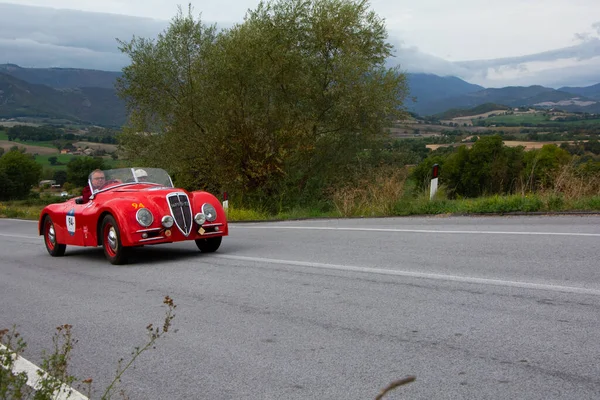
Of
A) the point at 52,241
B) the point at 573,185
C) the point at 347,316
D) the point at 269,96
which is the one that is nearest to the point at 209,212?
the point at 52,241

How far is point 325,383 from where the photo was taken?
143 inches

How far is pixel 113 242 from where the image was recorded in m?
9.32

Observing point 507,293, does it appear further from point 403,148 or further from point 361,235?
point 403,148

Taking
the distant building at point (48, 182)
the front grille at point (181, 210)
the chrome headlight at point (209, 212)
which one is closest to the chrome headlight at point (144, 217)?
the front grille at point (181, 210)

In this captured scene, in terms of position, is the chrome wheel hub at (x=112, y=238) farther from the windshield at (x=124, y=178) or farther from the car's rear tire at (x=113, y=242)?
Result: the windshield at (x=124, y=178)

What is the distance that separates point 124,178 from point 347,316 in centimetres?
657

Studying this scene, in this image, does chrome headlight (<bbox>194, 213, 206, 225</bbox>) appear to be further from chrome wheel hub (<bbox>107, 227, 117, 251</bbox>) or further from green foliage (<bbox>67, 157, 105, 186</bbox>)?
green foliage (<bbox>67, 157, 105, 186</bbox>)

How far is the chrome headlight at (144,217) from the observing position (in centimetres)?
885

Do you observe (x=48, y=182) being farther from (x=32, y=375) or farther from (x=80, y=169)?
(x=32, y=375)

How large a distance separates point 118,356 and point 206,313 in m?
1.21

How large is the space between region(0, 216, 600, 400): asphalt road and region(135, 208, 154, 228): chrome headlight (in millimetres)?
628

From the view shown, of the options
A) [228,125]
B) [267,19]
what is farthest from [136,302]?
[267,19]

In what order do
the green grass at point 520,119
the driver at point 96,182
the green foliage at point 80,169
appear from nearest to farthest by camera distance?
the driver at point 96,182
the green foliage at point 80,169
the green grass at point 520,119

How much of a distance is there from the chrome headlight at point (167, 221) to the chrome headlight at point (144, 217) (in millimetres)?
158
